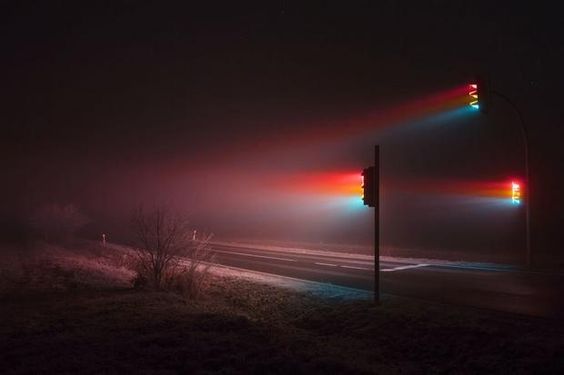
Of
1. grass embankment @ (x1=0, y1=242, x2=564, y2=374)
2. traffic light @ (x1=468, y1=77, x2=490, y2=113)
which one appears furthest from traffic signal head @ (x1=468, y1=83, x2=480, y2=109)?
grass embankment @ (x1=0, y1=242, x2=564, y2=374)

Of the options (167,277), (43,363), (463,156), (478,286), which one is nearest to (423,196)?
(463,156)

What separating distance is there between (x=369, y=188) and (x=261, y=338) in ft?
14.5

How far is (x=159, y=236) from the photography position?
1443 centimetres

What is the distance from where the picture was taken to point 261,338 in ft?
27.0

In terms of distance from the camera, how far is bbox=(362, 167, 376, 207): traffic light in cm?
1123

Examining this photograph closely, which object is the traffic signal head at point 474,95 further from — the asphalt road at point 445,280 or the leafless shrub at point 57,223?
the leafless shrub at point 57,223

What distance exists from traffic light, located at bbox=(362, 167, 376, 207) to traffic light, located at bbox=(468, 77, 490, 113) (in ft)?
21.5

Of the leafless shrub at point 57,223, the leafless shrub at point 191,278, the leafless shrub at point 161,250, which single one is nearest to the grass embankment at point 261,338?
the leafless shrub at point 191,278

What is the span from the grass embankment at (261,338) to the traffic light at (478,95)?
699 cm

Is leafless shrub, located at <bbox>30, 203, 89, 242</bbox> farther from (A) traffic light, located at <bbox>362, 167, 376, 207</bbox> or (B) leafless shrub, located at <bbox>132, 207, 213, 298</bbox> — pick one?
(A) traffic light, located at <bbox>362, 167, 376, 207</bbox>

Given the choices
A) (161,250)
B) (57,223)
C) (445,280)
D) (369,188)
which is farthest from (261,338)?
(57,223)

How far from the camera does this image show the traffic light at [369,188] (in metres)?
11.2

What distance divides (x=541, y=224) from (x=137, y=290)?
24.8 metres

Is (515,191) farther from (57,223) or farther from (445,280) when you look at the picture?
(57,223)
